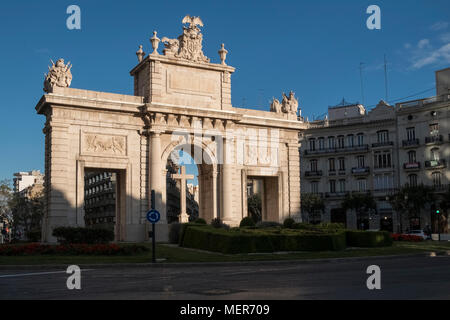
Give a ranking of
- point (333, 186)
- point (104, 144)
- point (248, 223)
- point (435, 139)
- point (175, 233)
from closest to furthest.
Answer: point (175, 233), point (248, 223), point (104, 144), point (435, 139), point (333, 186)

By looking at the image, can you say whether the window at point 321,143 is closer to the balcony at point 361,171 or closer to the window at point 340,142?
the window at point 340,142

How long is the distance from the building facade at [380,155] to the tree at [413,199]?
105 cm

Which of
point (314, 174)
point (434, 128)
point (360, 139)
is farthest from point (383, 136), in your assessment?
point (314, 174)

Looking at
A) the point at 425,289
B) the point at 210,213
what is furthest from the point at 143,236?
the point at 425,289

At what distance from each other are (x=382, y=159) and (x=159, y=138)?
4027cm

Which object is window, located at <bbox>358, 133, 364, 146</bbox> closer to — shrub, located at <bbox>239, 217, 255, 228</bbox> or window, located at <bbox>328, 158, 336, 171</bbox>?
window, located at <bbox>328, 158, 336, 171</bbox>

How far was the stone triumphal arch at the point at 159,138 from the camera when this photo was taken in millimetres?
37281

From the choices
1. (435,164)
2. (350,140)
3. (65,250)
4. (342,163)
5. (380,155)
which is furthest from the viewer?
(342,163)

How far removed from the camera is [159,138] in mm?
39906

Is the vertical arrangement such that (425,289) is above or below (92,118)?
below

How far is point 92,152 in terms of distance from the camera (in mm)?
38375

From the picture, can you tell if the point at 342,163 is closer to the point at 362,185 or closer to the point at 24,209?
the point at 362,185

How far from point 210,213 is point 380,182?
35675mm
